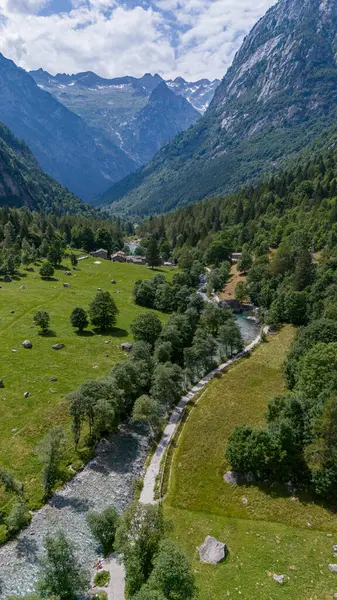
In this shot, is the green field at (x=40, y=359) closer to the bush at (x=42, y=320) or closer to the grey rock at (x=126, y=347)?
the grey rock at (x=126, y=347)

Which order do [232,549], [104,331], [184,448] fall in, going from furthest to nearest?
[104,331], [184,448], [232,549]

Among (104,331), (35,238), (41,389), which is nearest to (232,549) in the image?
(41,389)

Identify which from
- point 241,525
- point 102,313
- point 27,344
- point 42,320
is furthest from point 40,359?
point 241,525

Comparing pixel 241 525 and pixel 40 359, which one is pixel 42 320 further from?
pixel 241 525

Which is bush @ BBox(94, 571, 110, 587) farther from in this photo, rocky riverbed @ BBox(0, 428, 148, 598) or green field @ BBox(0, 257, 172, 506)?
green field @ BBox(0, 257, 172, 506)

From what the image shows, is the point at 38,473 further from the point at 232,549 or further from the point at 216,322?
the point at 216,322

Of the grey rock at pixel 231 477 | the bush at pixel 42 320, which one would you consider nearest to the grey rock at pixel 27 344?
the bush at pixel 42 320

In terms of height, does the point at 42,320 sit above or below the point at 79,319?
above
